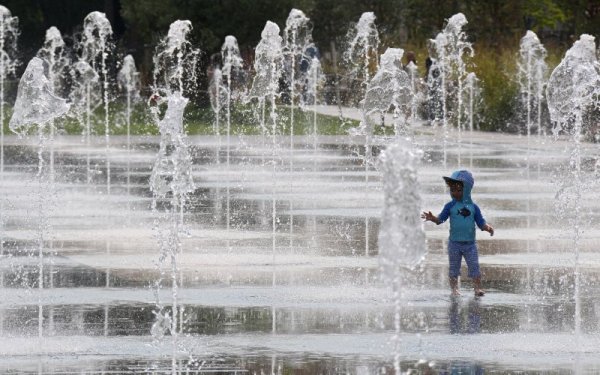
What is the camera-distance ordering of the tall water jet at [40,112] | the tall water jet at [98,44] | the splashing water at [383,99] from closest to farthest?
the tall water jet at [40,112], the splashing water at [383,99], the tall water jet at [98,44]

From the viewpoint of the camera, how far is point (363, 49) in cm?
4622

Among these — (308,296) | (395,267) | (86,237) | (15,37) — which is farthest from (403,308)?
(15,37)

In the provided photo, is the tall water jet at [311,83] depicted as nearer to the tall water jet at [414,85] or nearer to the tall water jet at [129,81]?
the tall water jet at [414,85]

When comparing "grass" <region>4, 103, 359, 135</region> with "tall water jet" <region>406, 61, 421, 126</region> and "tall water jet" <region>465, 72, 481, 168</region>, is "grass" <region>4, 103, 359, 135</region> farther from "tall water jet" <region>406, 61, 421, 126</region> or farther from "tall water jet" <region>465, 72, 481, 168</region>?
"tall water jet" <region>465, 72, 481, 168</region>

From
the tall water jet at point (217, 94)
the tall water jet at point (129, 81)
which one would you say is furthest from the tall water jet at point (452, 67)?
the tall water jet at point (129, 81)

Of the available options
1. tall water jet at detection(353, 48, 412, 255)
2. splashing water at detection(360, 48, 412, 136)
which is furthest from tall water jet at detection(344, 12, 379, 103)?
tall water jet at detection(353, 48, 412, 255)

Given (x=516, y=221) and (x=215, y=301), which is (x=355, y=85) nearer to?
(x=516, y=221)

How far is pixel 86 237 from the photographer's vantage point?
51.3 ft

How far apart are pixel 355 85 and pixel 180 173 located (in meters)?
28.7

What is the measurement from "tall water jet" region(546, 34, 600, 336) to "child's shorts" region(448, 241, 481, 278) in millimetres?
721

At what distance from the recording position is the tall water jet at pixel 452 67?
118 feet

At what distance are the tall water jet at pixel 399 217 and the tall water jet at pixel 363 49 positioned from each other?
30838mm

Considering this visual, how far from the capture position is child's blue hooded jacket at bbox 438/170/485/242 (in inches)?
478

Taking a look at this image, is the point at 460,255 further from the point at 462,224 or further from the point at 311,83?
the point at 311,83
